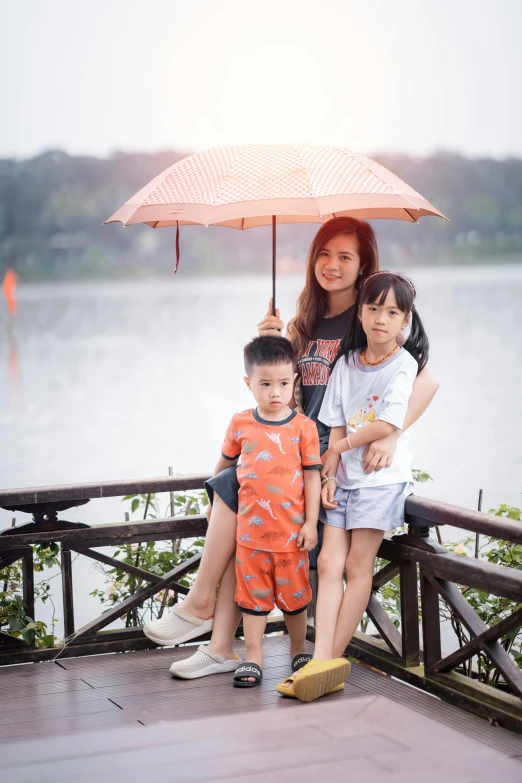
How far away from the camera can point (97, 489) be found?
120 inches

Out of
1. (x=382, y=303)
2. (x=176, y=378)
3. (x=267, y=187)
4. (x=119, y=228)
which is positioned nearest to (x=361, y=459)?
(x=382, y=303)

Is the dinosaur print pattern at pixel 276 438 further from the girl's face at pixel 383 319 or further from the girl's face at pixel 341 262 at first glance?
the girl's face at pixel 341 262

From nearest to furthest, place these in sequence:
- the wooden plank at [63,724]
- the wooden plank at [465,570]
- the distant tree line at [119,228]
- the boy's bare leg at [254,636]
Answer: the wooden plank at [465,570] → the wooden plank at [63,724] → the boy's bare leg at [254,636] → the distant tree line at [119,228]

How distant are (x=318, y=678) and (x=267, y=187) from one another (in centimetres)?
146

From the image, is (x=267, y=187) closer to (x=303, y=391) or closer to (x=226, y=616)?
(x=303, y=391)

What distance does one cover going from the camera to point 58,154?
6.38m

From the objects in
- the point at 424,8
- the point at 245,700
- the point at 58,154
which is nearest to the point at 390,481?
the point at 245,700

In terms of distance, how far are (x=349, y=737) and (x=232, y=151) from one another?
195cm

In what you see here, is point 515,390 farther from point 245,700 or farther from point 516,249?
point 245,700

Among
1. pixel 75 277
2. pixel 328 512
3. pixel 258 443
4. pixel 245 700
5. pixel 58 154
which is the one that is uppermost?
pixel 58 154

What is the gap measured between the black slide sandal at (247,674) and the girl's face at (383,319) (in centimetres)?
108

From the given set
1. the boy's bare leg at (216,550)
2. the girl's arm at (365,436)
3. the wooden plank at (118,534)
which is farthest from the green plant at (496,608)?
the wooden plank at (118,534)

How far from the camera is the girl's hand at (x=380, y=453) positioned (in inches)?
102

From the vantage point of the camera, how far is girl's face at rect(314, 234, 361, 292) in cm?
283
